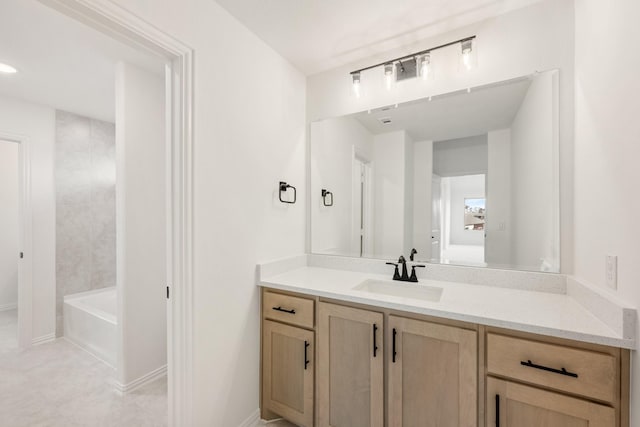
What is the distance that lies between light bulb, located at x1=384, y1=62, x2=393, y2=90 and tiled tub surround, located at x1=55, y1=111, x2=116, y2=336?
11.3 feet

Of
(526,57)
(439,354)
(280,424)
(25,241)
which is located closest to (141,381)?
(280,424)

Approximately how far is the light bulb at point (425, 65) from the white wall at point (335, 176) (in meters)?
0.53

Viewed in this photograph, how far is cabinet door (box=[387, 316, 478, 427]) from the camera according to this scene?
1.20 metres

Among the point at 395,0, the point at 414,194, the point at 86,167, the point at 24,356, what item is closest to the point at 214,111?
the point at 395,0

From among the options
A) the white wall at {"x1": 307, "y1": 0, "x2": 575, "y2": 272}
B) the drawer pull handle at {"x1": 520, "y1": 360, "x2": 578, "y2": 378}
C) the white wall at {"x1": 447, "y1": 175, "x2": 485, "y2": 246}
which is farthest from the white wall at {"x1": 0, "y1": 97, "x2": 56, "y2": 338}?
the drawer pull handle at {"x1": 520, "y1": 360, "x2": 578, "y2": 378}

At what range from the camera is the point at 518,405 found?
3.63 ft

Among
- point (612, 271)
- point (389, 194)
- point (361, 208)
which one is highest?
point (389, 194)

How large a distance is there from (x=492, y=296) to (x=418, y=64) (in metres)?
1.48

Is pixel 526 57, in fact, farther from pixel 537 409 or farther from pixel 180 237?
pixel 180 237

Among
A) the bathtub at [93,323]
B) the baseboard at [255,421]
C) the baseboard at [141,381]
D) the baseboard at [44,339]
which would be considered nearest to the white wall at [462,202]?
the baseboard at [255,421]

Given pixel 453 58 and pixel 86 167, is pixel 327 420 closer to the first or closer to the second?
pixel 453 58

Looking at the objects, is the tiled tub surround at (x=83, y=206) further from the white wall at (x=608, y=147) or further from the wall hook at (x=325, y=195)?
the white wall at (x=608, y=147)

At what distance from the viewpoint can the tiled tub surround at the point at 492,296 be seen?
1024 mm

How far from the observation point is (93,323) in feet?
8.68
